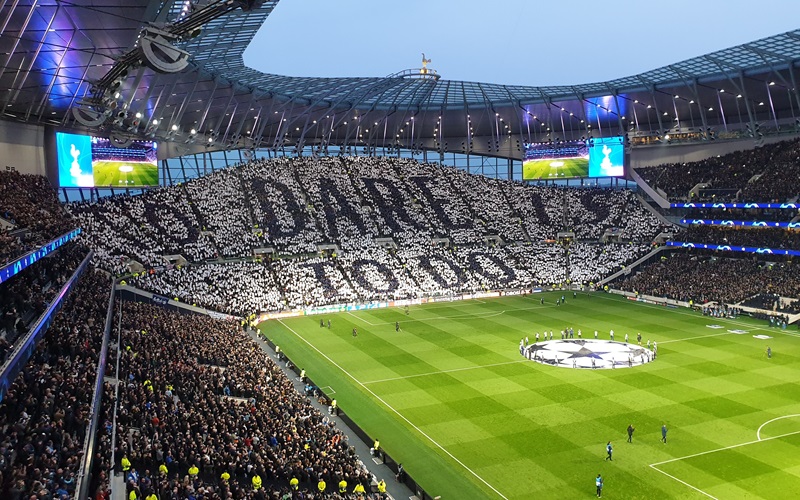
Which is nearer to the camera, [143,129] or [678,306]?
[678,306]

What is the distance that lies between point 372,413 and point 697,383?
17.4m

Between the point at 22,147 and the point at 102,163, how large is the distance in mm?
8282

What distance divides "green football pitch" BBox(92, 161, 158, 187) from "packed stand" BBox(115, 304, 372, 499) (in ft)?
100

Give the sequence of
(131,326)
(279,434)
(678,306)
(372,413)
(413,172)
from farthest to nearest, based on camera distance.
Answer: (413,172) < (678,306) < (131,326) < (372,413) < (279,434)

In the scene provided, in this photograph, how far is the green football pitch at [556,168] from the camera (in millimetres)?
83188

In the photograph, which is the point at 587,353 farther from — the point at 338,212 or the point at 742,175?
the point at 338,212

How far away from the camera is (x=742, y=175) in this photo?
7125cm

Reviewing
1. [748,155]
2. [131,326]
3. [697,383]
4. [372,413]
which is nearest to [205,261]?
[131,326]

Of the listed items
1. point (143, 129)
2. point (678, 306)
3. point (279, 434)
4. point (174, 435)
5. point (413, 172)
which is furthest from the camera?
point (413, 172)

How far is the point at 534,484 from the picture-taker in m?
23.2

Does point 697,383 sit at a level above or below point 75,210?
below

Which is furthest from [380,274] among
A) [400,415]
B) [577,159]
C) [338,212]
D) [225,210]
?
[400,415]

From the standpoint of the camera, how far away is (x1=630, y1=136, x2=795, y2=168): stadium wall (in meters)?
77.6

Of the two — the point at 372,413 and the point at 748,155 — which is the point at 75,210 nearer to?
the point at 372,413
